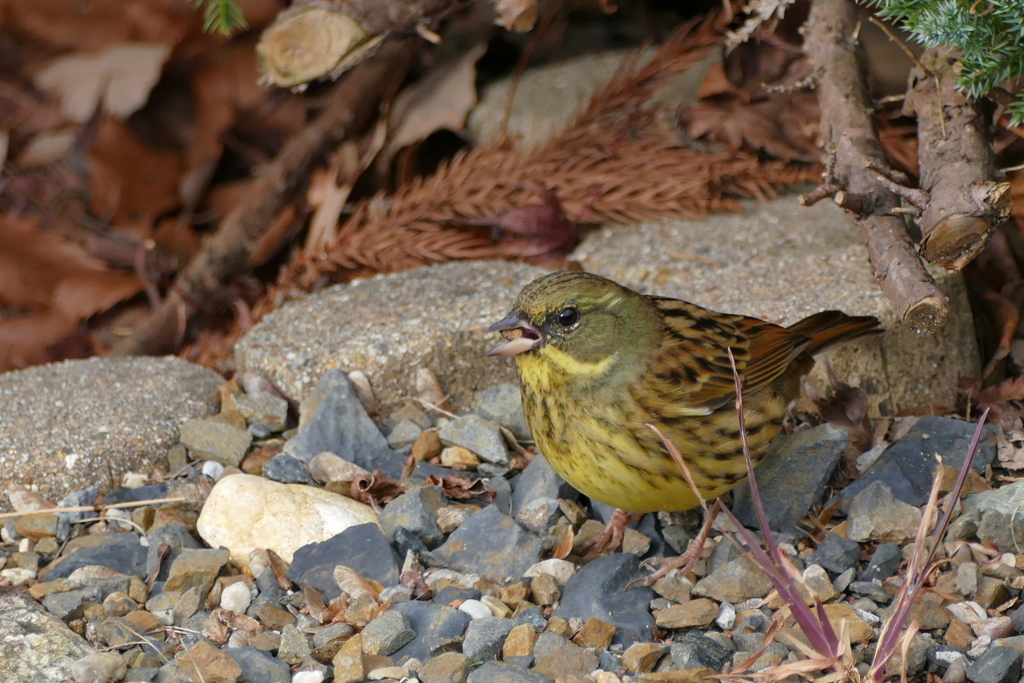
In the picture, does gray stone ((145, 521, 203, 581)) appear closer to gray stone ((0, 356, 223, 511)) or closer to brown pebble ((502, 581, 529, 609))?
gray stone ((0, 356, 223, 511))

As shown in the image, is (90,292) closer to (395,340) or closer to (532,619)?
(395,340)

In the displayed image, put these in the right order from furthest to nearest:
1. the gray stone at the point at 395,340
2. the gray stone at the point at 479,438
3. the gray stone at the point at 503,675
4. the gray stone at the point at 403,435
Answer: the gray stone at the point at 395,340 < the gray stone at the point at 403,435 < the gray stone at the point at 479,438 < the gray stone at the point at 503,675

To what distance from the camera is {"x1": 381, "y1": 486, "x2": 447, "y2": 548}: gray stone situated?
127 inches

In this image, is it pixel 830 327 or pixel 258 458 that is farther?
pixel 258 458

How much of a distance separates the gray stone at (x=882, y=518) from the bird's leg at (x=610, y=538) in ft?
2.13

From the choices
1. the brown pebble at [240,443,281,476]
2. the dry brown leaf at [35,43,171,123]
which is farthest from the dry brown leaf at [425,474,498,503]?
the dry brown leaf at [35,43,171,123]

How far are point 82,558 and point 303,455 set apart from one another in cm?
73

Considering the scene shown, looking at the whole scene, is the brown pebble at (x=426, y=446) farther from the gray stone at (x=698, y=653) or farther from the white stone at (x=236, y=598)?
the gray stone at (x=698, y=653)

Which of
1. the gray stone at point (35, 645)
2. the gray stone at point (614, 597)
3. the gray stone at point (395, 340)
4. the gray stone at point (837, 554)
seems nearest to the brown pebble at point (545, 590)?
the gray stone at point (614, 597)

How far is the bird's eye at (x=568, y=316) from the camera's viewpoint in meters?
3.06

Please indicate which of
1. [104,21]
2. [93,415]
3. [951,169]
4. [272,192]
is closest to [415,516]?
[93,415]

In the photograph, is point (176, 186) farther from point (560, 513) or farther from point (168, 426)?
point (560, 513)

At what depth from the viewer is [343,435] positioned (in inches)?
144

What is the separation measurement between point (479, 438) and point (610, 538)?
587mm
